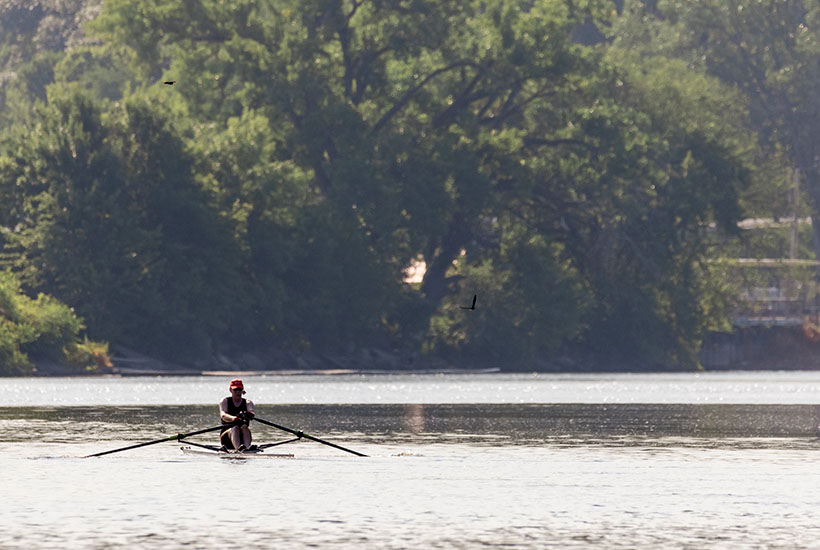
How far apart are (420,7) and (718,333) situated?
123 ft

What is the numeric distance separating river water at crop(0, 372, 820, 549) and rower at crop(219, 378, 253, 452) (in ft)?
1.59

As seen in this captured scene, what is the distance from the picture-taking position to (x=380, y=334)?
391 feet

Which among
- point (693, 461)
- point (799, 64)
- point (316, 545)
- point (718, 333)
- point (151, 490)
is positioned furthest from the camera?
point (799, 64)

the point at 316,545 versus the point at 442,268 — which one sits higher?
the point at 442,268

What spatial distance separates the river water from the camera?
98.0 feet

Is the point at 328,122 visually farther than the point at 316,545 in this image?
Yes

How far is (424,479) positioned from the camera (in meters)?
38.3

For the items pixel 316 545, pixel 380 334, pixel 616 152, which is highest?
pixel 616 152

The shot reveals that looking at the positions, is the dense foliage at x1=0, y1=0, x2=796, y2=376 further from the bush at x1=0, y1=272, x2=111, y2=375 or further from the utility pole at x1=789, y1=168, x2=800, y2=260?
the utility pole at x1=789, y1=168, x2=800, y2=260

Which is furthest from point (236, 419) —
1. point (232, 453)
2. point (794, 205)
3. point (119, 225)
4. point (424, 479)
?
point (794, 205)

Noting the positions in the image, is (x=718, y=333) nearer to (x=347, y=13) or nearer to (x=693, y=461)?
(x=347, y=13)

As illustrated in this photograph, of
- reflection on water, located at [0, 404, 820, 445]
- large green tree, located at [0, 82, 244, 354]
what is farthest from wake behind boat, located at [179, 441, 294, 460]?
large green tree, located at [0, 82, 244, 354]

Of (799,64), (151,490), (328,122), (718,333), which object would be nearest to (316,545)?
(151,490)

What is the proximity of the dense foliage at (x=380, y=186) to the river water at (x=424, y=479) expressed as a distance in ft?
114
